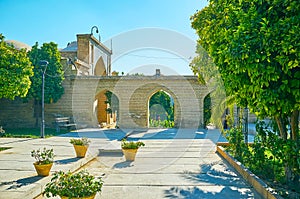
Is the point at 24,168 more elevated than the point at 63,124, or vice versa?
the point at 63,124

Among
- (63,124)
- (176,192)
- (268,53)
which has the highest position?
(268,53)

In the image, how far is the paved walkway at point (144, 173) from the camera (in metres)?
4.78

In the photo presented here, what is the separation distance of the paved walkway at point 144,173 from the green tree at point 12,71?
6.52 feet

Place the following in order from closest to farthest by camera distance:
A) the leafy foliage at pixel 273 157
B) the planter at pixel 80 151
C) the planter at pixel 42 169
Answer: the leafy foliage at pixel 273 157
the planter at pixel 42 169
the planter at pixel 80 151

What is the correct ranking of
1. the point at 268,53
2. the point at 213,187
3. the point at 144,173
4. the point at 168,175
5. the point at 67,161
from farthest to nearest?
the point at 67,161
the point at 144,173
the point at 168,175
the point at 213,187
the point at 268,53

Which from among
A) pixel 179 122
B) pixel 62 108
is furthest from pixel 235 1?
pixel 62 108

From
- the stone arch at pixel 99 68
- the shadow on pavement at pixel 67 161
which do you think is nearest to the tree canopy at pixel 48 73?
the stone arch at pixel 99 68

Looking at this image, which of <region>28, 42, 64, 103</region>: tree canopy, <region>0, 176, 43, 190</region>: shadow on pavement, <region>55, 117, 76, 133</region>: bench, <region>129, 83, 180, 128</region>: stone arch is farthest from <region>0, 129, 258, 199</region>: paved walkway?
<region>129, 83, 180, 128</region>: stone arch

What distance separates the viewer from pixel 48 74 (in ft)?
51.6

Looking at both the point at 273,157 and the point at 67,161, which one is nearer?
the point at 273,157

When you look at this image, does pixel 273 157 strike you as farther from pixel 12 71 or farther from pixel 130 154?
pixel 12 71

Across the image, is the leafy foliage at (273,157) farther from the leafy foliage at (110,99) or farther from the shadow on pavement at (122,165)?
the leafy foliage at (110,99)

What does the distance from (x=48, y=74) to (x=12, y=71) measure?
19.7ft

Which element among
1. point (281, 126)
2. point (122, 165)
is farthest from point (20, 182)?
point (281, 126)
